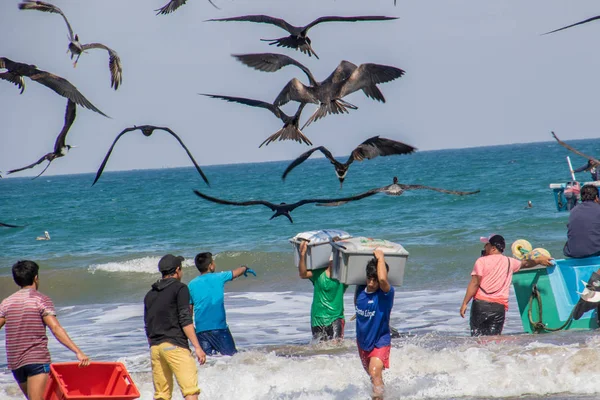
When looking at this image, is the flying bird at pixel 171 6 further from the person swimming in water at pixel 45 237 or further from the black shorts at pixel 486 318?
the person swimming in water at pixel 45 237

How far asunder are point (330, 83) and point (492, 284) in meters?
2.70

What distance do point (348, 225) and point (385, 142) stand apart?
22.4 m

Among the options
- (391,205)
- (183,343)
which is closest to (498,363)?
(183,343)

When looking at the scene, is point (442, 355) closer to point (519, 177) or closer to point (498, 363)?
point (498, 363)

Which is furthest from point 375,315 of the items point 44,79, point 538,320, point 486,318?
point 538,320

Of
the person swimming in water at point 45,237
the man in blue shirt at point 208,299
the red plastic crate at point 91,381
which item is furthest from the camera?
the person swimming in water at point 45,237

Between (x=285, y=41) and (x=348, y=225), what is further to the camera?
(x=348, y=225)

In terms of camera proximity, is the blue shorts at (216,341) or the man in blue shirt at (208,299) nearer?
the man in blue shirt at (208,299)

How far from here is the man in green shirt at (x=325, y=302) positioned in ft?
28.8

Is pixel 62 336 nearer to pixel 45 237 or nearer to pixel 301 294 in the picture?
pixel 301 294

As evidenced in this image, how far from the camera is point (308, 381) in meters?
8.05

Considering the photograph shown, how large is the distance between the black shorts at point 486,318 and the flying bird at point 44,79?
446cm

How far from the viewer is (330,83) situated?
310 inches

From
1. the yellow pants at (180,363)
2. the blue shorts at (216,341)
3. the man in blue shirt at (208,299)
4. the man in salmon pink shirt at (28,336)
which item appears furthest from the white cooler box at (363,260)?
the man in salmon pink shirt at (28,336)
